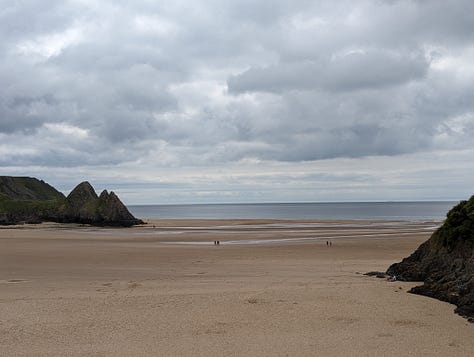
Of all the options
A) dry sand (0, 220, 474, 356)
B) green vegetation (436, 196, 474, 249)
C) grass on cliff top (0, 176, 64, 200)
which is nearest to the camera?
dry sand (0, 220, 474, 356)

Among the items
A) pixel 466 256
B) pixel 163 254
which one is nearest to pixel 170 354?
pixel 466 256

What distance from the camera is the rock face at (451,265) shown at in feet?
34.1

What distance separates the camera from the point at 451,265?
39.4ft

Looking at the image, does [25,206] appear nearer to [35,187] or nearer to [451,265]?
[35,187]

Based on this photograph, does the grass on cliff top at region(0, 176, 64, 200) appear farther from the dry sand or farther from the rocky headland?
the dry sand

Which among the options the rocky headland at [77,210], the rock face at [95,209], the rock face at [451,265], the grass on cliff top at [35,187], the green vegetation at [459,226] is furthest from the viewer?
the grass on cliff top at [35,187]

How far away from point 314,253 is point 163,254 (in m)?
10.0

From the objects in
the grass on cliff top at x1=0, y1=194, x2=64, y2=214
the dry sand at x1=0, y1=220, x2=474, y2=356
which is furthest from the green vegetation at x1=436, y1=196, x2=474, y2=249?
the grass on cliff top at x1=0, y1=194, x2=64, y2=214

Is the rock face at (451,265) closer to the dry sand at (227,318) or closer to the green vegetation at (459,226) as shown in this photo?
the green vegetation at (459,226)

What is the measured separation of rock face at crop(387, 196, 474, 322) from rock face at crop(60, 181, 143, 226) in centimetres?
6326

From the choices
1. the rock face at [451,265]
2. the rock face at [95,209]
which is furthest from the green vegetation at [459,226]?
the rock face at [95,209]

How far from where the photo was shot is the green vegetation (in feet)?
39.1

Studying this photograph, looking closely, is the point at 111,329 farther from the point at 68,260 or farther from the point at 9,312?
the point at 68,260

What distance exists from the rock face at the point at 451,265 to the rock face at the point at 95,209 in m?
63.3
